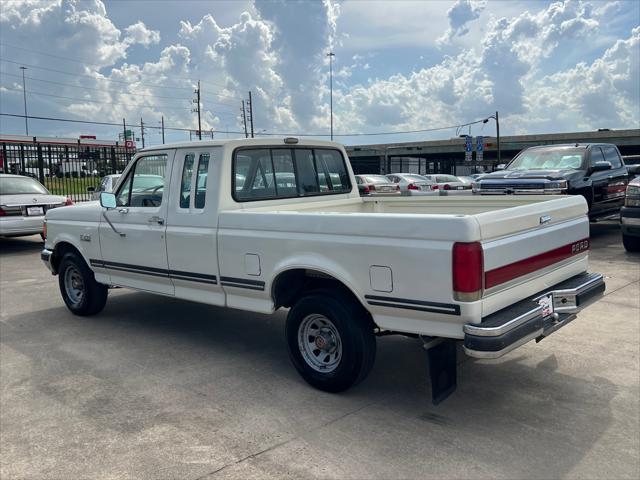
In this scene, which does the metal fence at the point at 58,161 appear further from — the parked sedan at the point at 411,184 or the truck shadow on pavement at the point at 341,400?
the truck shadow on pavement at the point at 341,400

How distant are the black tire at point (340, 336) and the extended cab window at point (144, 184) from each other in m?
2.03

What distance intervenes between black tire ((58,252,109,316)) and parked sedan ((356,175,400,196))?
8903mm

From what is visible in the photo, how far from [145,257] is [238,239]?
1.42 m

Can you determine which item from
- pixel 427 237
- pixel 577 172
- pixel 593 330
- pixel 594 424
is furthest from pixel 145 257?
pixel 577 172

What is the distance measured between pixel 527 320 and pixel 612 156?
10.9m

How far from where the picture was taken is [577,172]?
440 inches

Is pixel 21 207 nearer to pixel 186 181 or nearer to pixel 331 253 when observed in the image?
pixel 186 181

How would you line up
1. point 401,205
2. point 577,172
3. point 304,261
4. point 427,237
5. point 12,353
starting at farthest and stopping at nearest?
point 577,172, point 401,205, point 12,353, point 304,261, point 427,237

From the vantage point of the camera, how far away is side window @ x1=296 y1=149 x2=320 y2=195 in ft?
18.3

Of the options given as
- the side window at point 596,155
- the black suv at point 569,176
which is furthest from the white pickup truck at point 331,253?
the side window at point 596,155

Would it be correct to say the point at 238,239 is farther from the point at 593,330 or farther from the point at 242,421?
the point at 593,330

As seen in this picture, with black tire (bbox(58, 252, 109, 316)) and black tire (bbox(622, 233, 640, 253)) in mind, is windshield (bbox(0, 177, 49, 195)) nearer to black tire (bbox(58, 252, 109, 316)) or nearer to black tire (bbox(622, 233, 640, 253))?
black tire (bbox(58, 252, 109, 316))

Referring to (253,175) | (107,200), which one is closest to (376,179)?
(107,200)

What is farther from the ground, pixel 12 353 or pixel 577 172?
pixel 577 172
